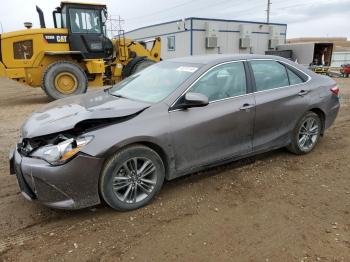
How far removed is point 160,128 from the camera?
344cm

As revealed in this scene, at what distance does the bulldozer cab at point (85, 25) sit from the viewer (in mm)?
10734

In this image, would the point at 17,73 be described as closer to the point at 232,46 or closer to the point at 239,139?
the point at 239,139

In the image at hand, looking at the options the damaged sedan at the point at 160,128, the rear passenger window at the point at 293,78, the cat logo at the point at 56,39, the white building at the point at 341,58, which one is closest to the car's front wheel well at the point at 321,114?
the damaged sedan at the point at 160,128

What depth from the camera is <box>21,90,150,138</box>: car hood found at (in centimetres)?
323

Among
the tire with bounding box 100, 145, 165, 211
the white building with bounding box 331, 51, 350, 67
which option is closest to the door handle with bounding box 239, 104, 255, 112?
the tire with bounding box 100, 145, 165, 211

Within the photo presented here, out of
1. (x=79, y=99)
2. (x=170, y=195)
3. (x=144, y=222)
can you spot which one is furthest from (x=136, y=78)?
(x=144, y=222)

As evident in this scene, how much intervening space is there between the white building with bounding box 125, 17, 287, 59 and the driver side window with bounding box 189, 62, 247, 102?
65.9ft

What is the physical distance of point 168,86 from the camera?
3.88 m

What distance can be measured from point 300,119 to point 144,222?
282cm

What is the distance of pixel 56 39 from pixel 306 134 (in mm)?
8746

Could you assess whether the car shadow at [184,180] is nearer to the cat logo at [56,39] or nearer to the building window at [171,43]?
the cat logo at [56,39]

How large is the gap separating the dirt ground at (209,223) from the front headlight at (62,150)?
0.69m

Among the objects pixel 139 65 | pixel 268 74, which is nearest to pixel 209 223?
pixel 268 74

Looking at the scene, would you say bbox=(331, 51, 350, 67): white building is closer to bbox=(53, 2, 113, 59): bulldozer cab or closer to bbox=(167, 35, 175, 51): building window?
bbox=(167, 35, 175, 51): building window
